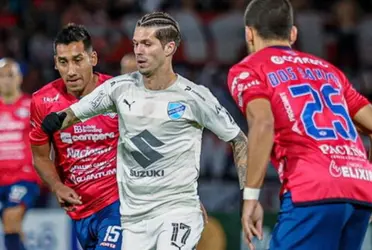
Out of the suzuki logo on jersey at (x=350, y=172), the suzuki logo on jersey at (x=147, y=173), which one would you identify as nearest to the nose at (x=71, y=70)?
the suzuki logo on jersey at (x=147, y=173)

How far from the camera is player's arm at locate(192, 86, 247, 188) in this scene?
6129 mm

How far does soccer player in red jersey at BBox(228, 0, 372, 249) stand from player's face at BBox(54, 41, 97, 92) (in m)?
1.90

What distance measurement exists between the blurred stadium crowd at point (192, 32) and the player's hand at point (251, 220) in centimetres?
805

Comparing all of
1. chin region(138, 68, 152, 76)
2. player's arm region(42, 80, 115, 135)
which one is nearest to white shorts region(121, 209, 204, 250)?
player's arm region(42, 80, 115, 135)

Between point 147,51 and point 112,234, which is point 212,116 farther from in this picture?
point 112,234

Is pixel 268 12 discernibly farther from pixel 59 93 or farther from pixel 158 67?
pixel 59 93

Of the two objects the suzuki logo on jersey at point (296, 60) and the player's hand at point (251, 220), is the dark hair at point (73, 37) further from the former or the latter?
the player's hand at point (251, 220)

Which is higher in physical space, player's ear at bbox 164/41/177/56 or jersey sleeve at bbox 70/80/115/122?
player's ear at bbox 164/41/177/56

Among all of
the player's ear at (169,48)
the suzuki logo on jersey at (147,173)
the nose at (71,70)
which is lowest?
the suzuki logo on jersey at (147,173)

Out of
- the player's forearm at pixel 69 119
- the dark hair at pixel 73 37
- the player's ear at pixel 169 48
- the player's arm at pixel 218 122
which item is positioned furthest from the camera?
the dark hair at pixel 73 37

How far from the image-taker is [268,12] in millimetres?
5293

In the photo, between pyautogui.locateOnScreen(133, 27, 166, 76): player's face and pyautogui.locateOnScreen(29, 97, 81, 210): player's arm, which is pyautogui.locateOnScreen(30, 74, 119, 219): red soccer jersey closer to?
pyautogui.locateOnScreen(29, 97, 81, 210): player's arm

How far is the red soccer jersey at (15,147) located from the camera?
10.5 meters

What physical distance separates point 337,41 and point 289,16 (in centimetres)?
881
